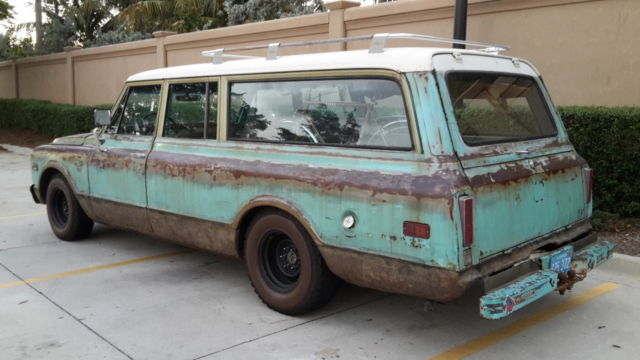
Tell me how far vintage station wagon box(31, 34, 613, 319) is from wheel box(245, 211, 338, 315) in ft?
0.04

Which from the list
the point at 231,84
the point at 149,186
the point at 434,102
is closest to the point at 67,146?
the point at 149,186

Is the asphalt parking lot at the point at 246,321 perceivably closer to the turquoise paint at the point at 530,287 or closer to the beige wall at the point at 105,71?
the turquoise paint at the point at 530,287

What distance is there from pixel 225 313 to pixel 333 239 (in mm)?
1200

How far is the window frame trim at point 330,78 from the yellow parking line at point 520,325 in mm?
1362

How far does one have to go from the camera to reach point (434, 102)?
3.77m

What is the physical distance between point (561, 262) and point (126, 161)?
12.7 feet

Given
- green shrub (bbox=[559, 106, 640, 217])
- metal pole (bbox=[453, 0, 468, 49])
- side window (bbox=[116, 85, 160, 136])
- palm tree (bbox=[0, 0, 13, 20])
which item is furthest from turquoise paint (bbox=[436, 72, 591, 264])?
palm tree (bbox=[0, 0, 13, 20])

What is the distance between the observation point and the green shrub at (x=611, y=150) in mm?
6527

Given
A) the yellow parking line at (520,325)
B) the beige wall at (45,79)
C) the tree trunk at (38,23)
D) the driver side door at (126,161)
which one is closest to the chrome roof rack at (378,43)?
the driver side door at (126,161)

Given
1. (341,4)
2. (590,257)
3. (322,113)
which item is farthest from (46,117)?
(590,257)

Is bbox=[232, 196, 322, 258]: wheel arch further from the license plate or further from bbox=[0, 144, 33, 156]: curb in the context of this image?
bbox=[0, 144, 33, 156]: curb

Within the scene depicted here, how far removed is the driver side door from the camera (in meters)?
5.66

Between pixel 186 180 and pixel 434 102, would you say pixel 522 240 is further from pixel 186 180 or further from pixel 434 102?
pixel 186 180

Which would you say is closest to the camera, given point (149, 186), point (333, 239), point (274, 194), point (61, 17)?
point (333, 239)
